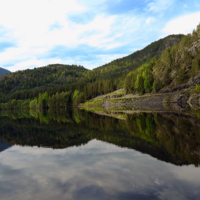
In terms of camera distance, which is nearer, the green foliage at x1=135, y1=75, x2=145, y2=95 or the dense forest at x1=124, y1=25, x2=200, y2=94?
the dense forest at x1=124, y1=25, x2=200, y2=94

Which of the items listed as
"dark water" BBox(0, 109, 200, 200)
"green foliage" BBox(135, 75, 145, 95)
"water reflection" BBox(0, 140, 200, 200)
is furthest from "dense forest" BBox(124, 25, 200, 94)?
"water reflection" BBox(0, 140, 200, 200)

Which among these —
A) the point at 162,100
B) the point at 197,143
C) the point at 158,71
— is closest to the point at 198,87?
the point at 162,100

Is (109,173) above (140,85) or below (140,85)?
below

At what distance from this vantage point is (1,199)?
20.2ft

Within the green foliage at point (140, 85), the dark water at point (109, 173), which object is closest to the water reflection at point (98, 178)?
the dark water at point (109, 173)

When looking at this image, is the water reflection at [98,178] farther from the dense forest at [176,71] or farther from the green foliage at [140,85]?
the green foliage at [140,85]

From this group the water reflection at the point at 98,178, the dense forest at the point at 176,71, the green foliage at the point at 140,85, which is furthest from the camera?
the green foliage at the point at 140,85

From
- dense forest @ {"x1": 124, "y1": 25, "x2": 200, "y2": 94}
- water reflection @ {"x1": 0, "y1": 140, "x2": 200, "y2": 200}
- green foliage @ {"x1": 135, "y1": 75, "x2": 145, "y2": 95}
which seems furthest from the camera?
green foliage @ {"x1": 135, "y1": 75, "x2": 145, "y2": 95}

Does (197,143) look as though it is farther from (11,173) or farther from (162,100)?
(162,100)

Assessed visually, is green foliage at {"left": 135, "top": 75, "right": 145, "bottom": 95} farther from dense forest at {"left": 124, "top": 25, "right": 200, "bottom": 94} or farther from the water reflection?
the water reflection

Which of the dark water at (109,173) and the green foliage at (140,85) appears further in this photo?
the green foliage at (140,85)

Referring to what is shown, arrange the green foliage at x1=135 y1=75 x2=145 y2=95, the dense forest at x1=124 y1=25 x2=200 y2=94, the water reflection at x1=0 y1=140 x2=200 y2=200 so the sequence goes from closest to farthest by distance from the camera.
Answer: the water reflection at x1=0 y1=140 x2=200 y2=200
the dense forest at x1=124 y1=25 x2=200 y2=94
the green foliage at x1=135 y1=75 x2=145 y2=95

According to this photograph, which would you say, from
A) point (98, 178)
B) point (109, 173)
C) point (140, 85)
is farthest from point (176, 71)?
point (98, 178)

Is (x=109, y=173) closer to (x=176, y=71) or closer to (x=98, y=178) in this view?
(x=98, y=178)
